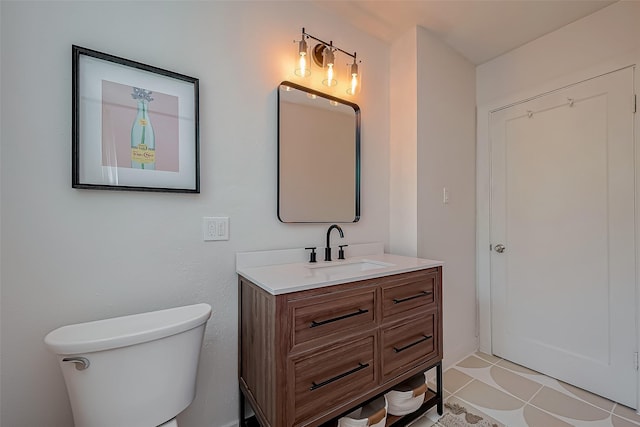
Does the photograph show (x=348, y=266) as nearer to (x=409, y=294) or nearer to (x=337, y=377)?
(x=409, y=294)

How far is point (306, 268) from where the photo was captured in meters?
1.48

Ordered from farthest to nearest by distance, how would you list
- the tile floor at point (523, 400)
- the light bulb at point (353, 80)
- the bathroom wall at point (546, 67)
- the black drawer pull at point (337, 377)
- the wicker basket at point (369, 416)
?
the light bulb at point (353, 80), the bathroom wall at point (546, 67), the tile floor at point (523, 400), the wicker basket at point (369, 416), the black drawer pull at point (337, 377)

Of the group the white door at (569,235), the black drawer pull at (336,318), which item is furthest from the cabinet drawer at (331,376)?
the white door at (569,235)

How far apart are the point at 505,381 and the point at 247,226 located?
2.12 meters

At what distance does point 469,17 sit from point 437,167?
1.02m

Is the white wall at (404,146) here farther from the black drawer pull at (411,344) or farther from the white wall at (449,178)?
the black drawer pull at (411,344)

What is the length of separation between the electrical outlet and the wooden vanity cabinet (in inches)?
10.6

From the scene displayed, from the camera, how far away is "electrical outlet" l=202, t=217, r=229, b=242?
138cm

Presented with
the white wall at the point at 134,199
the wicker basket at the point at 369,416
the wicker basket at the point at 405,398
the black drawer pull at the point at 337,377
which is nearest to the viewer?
the white wall at the point at 134,199

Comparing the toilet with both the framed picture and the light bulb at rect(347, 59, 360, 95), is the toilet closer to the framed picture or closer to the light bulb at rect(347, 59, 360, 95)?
the framed picture

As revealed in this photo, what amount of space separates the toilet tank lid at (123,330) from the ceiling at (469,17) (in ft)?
6.34

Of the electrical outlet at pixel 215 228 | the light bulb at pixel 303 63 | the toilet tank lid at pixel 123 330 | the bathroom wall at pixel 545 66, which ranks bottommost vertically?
the toilet tank lid at pixel 123 330

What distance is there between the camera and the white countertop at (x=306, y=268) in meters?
1.13

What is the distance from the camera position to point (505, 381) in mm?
1969
